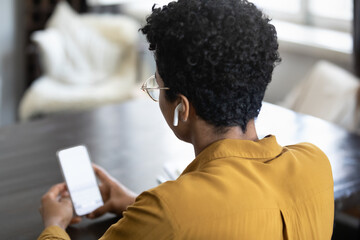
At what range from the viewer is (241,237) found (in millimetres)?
1039

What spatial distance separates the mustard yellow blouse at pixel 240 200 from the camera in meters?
1.02

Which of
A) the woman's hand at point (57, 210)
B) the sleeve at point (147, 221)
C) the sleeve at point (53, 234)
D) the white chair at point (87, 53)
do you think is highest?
the sleeve at point (147, 221)

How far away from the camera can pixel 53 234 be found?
1350mm

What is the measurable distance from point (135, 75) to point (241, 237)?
11.1ft

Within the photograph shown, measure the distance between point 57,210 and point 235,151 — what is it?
575 millimetres

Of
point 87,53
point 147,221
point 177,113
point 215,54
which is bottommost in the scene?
point 87,53

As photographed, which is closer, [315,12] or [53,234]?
[53,234]

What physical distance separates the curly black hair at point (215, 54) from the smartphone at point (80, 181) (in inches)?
21.6

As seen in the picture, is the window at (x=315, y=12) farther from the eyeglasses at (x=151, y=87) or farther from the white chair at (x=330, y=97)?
the eyeglasses at (x=151, y=87)

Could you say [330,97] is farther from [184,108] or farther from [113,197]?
[184,108]

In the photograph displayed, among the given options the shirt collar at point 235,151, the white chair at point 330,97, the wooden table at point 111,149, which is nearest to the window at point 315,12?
the white chair at point 330,97

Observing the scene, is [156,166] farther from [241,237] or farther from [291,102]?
[291,102]

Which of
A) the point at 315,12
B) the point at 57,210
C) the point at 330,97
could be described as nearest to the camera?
the point at 57,210

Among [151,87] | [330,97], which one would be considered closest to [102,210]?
[151,87]
